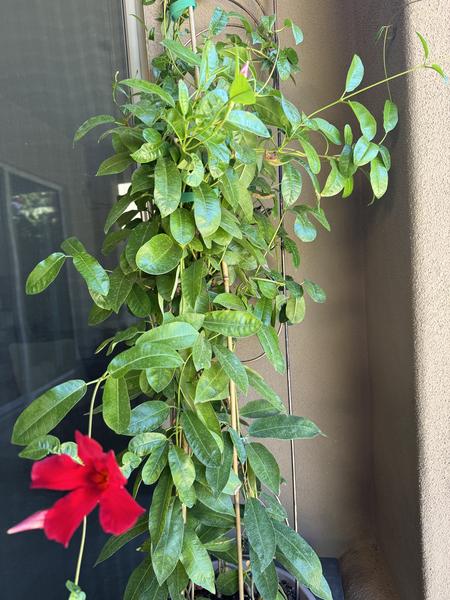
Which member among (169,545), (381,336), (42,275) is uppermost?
(42,275)

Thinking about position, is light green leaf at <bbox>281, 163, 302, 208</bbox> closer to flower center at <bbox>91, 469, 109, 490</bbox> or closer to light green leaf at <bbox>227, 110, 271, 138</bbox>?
light green leaf at <bbox>227, 110, 271, 138</bbox>

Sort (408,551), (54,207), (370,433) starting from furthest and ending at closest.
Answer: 1. (370,433)
2. (54,207)
3. (408,551)

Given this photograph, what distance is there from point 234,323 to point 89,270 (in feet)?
0.83

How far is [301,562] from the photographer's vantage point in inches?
32.5

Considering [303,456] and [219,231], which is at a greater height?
[219,231]

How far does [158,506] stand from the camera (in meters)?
0.77

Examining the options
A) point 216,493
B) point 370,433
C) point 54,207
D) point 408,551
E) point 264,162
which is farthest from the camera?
point 370,433

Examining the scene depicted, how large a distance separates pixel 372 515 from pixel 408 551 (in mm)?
316

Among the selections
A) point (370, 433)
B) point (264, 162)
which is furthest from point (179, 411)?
point (370, 433)

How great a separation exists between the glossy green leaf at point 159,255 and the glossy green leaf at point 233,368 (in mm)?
162

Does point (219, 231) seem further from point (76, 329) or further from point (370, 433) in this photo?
point (370, 433)

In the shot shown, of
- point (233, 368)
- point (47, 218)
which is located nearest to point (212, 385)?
point (233, 368)

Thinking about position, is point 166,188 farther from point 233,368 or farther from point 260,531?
point 260,531

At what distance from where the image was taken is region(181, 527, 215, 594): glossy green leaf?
0.77m
